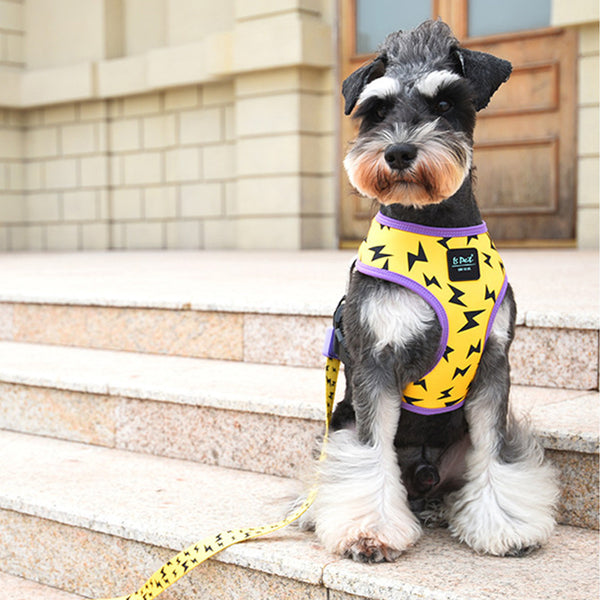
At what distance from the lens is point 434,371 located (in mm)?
1745

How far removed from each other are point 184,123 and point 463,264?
738 cm

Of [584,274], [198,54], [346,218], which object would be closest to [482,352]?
[584,274]

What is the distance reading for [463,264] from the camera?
5.82 ft

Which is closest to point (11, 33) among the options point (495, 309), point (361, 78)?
point (361, 78)

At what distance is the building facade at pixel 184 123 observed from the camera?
7598mm

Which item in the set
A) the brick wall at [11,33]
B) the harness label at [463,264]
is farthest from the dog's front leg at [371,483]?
the brick wall at [11,33]

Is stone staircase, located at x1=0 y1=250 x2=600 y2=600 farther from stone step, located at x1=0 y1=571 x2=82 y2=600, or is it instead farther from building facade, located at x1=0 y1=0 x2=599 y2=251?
building facade, located at x1=0 y1=0 x2=599 y2=251

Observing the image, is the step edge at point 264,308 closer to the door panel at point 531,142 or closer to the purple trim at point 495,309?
the purple trim at point 495,309

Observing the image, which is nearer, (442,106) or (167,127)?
(442,106)

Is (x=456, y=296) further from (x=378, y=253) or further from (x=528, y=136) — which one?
(x=528, y=136)

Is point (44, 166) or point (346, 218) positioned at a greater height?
point (44, 166)

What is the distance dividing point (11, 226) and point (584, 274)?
798cm

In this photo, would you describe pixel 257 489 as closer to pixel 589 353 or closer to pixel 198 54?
pixel 589 353

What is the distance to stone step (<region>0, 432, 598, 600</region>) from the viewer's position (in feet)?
5.48
